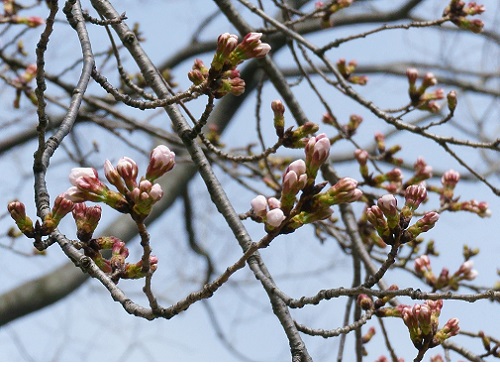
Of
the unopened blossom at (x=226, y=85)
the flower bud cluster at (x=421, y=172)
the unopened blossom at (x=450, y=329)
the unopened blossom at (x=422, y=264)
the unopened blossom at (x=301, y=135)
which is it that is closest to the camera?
the unopened blossom at (x=226, y=85)

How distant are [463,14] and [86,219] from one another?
182 centimetres

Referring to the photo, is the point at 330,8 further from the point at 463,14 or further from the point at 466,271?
the point at 466,271

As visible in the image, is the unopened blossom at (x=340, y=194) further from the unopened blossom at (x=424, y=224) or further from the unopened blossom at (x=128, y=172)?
the unopened blossom at (x=128, y=172)

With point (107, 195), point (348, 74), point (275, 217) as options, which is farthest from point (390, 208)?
point (348, 74)

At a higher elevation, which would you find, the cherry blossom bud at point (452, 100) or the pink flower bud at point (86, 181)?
the cherry blossom bud at point (452, 100)

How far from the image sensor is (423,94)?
248cm

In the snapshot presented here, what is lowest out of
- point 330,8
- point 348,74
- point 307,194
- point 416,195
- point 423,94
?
point 307,194

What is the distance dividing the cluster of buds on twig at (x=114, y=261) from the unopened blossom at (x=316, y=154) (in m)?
0.36

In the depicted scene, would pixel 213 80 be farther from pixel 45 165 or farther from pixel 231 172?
pixel 231 172

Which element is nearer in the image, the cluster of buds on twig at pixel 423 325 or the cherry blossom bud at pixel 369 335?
the cluster of buds on twig at pixel 423 325

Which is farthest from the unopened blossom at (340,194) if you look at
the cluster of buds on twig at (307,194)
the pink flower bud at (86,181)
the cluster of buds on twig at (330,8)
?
the cluster of buds on twig at (330,8)

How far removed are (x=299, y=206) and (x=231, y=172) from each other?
1.93m

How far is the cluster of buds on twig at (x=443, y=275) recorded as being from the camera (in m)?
2.30

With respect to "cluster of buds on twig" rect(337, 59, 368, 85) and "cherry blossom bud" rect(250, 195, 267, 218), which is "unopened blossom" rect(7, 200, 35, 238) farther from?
"cluster of buds on twig" rect(337, 59, 368, 85)
